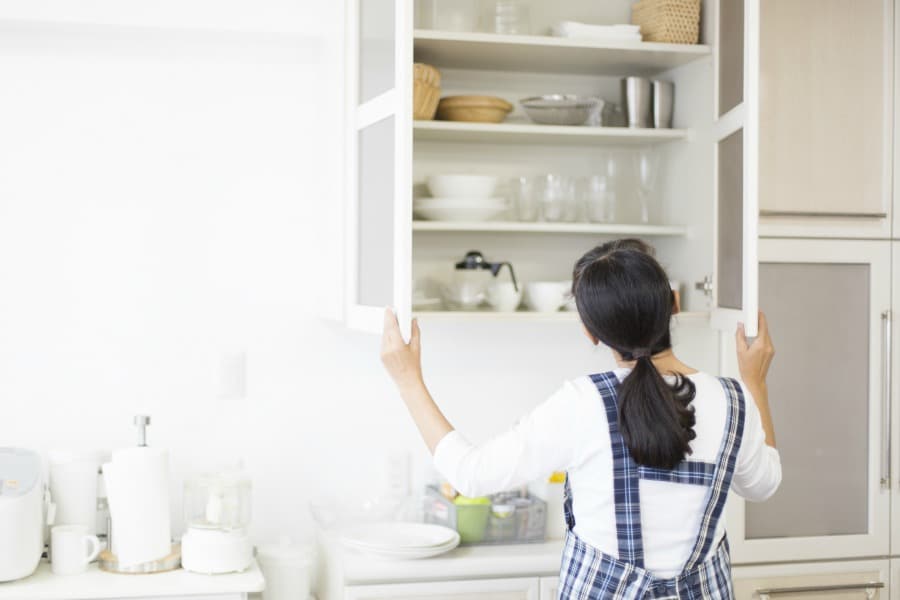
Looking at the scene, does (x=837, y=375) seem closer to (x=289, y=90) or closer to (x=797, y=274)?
(x=797, y=274)

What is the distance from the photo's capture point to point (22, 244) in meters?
2.69

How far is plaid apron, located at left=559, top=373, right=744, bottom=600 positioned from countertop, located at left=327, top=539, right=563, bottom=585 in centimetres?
65

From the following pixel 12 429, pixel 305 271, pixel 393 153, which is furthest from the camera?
pixel 305 271

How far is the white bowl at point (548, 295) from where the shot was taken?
2.76 meters

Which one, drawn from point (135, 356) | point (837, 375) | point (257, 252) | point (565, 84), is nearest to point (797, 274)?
point (837, 375)

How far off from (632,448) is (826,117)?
1.46m

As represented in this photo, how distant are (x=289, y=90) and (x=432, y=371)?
34.1 inches

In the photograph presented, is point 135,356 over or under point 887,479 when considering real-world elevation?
over

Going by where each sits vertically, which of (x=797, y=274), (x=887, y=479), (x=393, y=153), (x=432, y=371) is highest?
(x=393, y=153)

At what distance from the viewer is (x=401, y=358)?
195 cm

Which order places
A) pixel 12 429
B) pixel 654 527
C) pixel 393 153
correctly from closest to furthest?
pixel 654 527, pixel 393 153, pixel 12 429

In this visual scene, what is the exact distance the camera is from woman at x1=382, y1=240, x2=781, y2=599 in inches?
68.2

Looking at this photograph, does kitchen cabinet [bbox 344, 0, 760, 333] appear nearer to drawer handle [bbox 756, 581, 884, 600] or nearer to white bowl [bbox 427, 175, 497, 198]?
white bowl [bbox 427, 175, 497, 198]

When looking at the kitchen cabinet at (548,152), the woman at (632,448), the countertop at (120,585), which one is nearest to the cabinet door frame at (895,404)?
the kitchen cabinet at (548,152)
